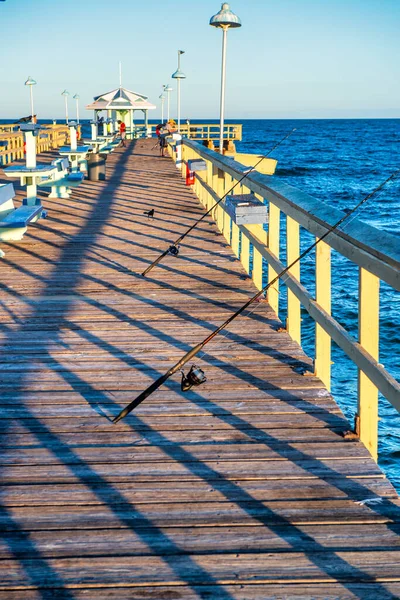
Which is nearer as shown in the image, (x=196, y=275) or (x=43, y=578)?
(x=43, y=578)

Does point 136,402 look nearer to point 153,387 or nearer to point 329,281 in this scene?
point 153,387

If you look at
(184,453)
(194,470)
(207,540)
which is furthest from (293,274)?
(207,540)

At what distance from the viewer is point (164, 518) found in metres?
2.64

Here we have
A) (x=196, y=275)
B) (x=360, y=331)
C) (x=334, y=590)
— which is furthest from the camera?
(x=196, y=275)

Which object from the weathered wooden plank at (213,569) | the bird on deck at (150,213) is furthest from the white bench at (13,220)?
the weathered wooden plank at (213,569)

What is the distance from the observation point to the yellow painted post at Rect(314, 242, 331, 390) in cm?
387

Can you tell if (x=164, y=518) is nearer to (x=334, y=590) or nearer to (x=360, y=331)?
(x=334, y=590)

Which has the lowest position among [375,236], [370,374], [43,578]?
[43,578]

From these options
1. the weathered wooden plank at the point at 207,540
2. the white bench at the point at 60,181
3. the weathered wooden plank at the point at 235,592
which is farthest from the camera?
the white bench at the point at 60,181

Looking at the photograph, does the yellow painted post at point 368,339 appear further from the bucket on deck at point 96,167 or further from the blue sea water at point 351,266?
the bucket on deck at point 96,167

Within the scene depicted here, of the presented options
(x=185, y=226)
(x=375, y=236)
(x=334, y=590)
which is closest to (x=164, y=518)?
(x=334, y=590)

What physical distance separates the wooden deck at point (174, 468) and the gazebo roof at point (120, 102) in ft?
85.3

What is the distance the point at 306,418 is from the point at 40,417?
4.39 ft

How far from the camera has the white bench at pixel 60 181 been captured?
13.2 metres
